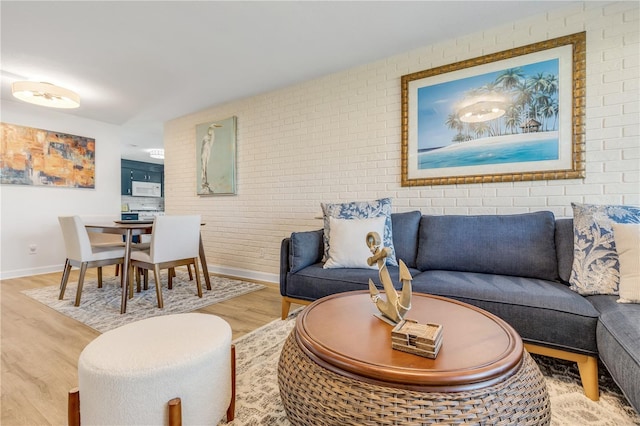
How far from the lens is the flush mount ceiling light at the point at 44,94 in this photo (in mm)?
2775

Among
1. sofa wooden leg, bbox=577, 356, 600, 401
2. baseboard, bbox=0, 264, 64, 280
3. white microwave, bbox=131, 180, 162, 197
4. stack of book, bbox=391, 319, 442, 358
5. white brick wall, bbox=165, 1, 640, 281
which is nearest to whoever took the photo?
stack of book, bbox=391, 319, 442, 358

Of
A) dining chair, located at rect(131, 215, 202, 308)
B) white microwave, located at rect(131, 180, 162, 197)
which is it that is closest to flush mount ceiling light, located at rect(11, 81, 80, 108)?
dining chair, located at rect(131, 215, 202, 308)

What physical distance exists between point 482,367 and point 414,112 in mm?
2322

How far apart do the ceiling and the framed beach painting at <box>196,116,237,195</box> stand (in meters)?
0.57

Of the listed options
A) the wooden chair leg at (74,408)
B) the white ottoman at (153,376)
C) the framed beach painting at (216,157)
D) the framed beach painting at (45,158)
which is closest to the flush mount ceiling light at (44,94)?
the framed beach painting at (45,158)

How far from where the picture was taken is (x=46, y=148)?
4066 millimetres

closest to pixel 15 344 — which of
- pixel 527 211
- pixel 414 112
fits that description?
pixel 414 112

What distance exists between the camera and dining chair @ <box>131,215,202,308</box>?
8.33 ft

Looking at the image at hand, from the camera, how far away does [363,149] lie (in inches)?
115

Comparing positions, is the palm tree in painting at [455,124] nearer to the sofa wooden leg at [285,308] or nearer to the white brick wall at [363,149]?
the white brick wall at [363,149]

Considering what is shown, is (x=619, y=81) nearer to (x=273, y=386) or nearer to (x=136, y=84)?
(x=273, y=386)

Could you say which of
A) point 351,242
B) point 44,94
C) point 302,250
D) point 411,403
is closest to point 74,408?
point 411,403

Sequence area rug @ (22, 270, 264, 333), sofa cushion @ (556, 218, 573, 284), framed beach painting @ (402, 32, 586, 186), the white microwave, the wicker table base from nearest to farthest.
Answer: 1. the wicker table base
2. sofa cushion @ (556, 218, 573, 284)
3. framed beach painting @ (402, 32, 586, 186)
4. area rug @ (22, 270, 264, 333)
5. the white microwave

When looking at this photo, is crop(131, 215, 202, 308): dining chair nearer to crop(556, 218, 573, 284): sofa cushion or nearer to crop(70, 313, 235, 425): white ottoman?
crop(70, 313, 235, 425): white ottoman
